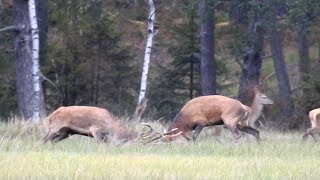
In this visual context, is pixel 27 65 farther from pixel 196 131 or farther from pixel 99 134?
pixel 99 134

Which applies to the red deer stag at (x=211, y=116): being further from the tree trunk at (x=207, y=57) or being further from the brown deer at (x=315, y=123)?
the tree trunk at (x=207, y=57)

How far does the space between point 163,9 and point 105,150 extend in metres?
24.4

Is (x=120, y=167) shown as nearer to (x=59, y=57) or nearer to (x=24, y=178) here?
(x=24, y=178)

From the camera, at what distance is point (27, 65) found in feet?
79.9

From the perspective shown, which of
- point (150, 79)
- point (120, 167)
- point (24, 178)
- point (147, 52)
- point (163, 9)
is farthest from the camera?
point (163, 9)

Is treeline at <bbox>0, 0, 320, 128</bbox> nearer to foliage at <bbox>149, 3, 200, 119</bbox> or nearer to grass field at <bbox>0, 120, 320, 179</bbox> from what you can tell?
foliage at <bbox>149, 3, 200, 119</bbox>

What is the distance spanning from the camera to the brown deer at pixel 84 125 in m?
16.6

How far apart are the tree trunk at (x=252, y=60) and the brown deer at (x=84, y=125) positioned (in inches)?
413

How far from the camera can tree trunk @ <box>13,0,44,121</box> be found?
2388 centimetres

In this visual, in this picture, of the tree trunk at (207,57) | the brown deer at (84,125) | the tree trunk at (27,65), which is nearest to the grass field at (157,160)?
the brown deer at (84,125)

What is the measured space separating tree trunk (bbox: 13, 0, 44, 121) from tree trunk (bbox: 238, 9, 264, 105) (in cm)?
623

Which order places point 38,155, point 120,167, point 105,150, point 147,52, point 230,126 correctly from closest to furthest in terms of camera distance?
point 120,167, point 38,155, point 105,150, point 230,126, point 147,52

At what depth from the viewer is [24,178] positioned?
10.0 meters

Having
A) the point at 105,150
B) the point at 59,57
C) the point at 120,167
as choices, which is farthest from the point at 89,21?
the point at 120,167
